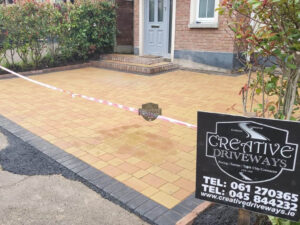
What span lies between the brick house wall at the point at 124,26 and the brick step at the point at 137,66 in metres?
1.74

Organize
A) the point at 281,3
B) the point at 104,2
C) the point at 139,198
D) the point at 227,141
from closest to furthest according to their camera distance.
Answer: the point at 281,3, the point at 227,141, the point at 139,198, the point at 104,2

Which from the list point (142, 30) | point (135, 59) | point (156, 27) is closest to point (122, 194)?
point (135, 59)

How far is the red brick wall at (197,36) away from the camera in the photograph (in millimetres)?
9844

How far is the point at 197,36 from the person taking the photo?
1052 cm

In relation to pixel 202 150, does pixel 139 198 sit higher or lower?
lower

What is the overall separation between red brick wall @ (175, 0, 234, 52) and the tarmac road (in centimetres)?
760

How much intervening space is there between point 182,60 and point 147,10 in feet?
9.23

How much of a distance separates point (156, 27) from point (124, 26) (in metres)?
1.70

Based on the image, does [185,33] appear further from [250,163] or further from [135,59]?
[250,163]

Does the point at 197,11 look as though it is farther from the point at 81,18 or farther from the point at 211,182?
the point at 211,182

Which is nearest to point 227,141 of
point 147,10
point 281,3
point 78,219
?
point 281,3

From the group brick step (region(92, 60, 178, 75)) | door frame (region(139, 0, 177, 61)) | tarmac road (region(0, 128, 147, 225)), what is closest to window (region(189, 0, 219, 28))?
door frame (region(139, 0, 177, 61))

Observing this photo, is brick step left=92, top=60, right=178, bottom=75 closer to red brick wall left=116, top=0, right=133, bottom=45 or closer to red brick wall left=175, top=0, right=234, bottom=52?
red brick wall left=175, top=0, right=234, bottom=52

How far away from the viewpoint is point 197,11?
34.6ft
